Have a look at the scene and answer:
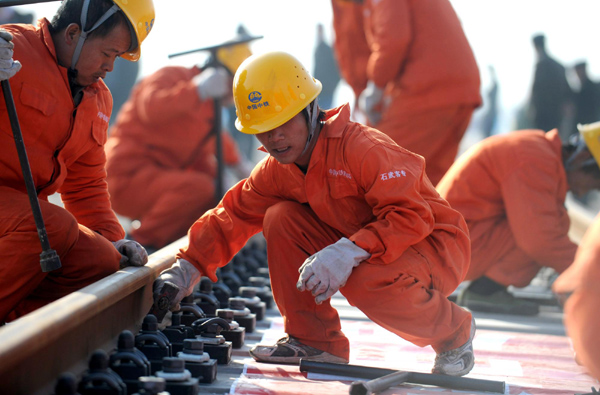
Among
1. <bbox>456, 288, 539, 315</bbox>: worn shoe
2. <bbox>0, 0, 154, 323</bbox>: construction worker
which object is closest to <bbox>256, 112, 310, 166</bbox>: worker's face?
<bbox>0, 0, 154, 323</bbox>: construction worker

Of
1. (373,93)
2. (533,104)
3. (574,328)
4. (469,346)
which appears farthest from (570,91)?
(574,328)

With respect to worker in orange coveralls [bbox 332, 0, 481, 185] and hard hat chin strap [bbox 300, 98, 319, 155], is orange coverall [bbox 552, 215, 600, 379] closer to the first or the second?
hard hat chin strap [bbox 300, 98, 319, 155]

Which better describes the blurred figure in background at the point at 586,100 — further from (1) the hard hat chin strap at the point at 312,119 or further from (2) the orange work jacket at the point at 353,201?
(1) the hard hat chin strap at the point at 312,119

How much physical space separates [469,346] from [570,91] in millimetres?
10502

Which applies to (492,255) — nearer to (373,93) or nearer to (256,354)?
(256,354)

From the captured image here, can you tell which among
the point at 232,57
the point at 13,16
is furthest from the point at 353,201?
the point at 13,16

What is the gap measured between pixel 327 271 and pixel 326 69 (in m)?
12.2

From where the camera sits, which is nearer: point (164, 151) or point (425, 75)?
point (425, 75)

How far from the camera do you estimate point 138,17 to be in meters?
3.61

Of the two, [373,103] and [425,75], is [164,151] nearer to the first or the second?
[373,103]

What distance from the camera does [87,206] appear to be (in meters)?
4.01

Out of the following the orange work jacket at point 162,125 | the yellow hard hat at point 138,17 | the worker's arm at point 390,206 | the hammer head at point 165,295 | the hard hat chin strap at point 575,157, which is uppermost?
the yellow hard hat at point 138,17

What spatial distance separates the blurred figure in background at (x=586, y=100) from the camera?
42.3 feet

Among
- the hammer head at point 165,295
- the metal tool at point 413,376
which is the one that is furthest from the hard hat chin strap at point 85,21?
the metal tool at point 413,376
